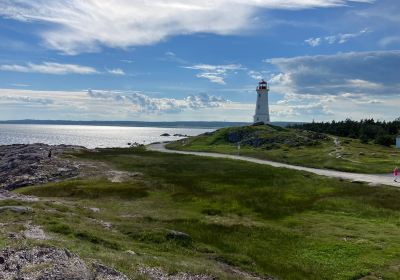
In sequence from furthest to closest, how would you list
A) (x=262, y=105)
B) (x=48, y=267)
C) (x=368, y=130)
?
(x=262, y=105) → (x=368, y=130) → (x=48, y=267)

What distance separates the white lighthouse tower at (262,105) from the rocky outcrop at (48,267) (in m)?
152

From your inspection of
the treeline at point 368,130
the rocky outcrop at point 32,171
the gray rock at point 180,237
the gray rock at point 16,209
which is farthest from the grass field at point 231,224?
the treeline at point 368,130

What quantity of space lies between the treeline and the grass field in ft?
257

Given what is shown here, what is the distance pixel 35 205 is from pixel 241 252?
75.2ft

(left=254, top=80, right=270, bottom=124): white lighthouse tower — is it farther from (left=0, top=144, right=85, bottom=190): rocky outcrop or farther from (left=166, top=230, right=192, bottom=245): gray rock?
(left=166, top=230, right=192, bottom=245): gray rock

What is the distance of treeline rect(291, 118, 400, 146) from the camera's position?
443 ft

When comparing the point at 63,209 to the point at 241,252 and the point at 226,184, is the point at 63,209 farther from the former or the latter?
the point at 226,184

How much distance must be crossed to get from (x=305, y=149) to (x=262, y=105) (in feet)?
201

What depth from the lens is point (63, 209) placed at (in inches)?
1698

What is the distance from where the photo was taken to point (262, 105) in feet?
563

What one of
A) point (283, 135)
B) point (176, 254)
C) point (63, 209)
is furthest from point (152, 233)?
point (283, 135)

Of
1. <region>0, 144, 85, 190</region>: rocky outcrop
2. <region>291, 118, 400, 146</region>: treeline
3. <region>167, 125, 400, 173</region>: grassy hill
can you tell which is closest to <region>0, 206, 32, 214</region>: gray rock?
<region>0, 144, 85, 190</region>: rocky outcrop

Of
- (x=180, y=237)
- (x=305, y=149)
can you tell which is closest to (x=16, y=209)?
(x=180, y=237)

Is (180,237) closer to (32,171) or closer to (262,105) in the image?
(32,171)
